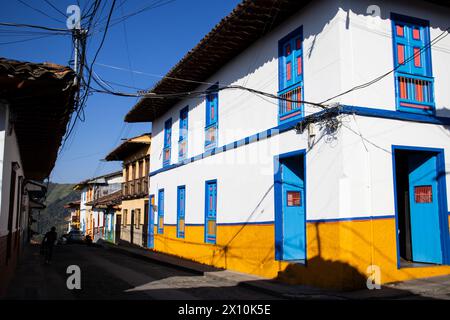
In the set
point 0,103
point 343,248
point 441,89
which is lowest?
point 343,248

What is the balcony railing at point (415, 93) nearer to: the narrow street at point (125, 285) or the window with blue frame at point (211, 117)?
the narrow street at point (125, 285)

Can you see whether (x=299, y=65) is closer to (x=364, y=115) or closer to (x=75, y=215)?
(x=364, y=115)

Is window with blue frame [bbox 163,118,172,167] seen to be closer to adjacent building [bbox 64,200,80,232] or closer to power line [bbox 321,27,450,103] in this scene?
power line [bbox 321,27,450,103]

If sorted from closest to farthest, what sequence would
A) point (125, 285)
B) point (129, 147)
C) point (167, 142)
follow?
1. point (125, 285)
2. point (167, 142)
3. point (129, 147)

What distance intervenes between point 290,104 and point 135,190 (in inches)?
660

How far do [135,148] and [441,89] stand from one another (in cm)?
1948

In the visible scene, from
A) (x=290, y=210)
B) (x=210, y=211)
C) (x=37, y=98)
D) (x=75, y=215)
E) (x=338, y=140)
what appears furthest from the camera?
(x=75, y=215)

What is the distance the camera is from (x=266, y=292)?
30.4 ft

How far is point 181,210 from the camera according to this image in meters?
17.1

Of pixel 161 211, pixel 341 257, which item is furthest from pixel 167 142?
pixel 341 257

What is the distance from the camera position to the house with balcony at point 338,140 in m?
8.75

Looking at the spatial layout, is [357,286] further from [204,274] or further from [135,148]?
[135,148]

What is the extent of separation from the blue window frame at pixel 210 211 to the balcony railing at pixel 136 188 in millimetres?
9099
